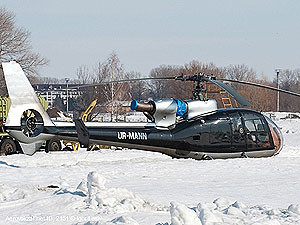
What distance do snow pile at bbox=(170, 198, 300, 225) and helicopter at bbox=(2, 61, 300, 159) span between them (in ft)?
16.7

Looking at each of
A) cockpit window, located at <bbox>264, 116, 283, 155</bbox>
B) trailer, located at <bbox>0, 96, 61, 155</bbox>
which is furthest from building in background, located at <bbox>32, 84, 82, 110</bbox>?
cockpit window, located at <bbox>264, 116, 283, 155</bbox>

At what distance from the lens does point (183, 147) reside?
1470 centimetres

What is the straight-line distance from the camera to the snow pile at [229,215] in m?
6.12

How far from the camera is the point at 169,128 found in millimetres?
14469

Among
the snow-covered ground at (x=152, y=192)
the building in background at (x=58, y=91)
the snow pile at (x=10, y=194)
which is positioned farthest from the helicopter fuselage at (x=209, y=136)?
the snow pile at (x=10, y=194)

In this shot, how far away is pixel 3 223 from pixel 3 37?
127 feet

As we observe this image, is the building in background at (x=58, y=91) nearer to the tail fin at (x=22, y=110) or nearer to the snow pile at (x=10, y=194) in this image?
the tail fin at (x=22, y=110)

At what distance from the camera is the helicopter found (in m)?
12.6

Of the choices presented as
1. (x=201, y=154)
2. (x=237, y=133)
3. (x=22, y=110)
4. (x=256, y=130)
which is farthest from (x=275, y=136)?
(x=22, y=110)

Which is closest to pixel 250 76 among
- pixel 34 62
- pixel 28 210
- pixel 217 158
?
pixel 34 62

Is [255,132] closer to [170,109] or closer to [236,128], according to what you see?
[236,128]

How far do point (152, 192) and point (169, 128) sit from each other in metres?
4.78

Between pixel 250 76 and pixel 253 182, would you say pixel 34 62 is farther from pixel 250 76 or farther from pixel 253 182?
pixel 250 76

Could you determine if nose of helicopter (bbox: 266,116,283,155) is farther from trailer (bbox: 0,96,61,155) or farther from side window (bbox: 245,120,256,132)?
trailer (bbox: 0,96,61,155)
